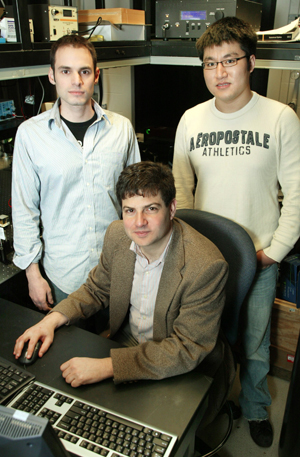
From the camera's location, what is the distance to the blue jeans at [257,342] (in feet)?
4.75

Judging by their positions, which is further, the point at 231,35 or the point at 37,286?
the point at 37,286

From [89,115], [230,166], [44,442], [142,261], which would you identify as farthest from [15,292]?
[44,442]

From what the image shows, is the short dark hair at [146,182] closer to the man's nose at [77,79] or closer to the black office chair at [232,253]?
the black office chair at [232,253]

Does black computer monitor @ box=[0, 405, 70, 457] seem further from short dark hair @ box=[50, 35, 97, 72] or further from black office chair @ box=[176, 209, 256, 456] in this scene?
short dark hair @ box=[50, 35, 97, 72]

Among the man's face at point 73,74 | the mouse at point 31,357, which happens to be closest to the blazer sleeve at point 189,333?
the mouse at point 31,357

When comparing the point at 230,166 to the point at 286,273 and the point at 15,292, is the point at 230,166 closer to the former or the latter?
the point at 286,273

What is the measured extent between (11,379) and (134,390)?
32 centimetres

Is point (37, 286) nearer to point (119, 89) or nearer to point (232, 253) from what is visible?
point (232, 253)

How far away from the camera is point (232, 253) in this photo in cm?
125

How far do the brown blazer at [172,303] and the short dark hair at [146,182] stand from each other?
5.1 inches

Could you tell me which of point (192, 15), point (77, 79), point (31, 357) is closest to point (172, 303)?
point (31, 357)

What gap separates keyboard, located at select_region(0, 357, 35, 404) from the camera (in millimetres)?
915

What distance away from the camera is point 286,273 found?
194cm

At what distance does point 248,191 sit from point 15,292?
1.00 meters
